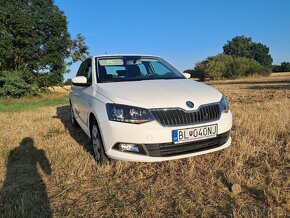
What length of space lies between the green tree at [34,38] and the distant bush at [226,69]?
120 feet

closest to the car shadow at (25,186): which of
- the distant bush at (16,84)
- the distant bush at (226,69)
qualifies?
the distant bush at (16,84)

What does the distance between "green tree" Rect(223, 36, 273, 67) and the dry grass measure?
374ft

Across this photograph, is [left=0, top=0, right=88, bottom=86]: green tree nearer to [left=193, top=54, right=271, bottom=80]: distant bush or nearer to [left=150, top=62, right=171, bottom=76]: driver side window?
[left=150, top=62, right=171, bottom=76]: driver side window

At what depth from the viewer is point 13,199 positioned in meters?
3.52

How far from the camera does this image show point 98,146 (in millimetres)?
4469

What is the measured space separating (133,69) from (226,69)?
2072 inches

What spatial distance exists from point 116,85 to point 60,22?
1888cm

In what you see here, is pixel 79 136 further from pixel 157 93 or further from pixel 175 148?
pixel 175 148

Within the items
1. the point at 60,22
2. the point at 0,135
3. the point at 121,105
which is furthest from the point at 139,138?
the point at 60,22

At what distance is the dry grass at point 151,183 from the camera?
3.08 m

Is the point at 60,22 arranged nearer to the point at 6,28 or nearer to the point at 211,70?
the point at 6,28

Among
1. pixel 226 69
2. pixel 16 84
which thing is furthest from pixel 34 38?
pixel 226 69

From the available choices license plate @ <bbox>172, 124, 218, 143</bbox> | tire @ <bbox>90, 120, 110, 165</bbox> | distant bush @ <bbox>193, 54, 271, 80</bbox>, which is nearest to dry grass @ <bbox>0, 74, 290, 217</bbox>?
tire @ <bbox>90, 120, 110, 165</bbox>

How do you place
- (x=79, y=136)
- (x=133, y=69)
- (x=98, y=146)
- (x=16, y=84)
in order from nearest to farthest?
(x=98, y=146)
(x=133, y=69)
(x=79, y=136)
(x=16, y=84)
